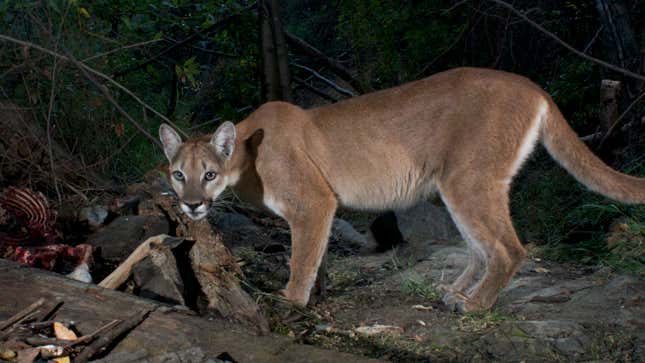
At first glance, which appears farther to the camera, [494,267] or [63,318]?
[494,267]

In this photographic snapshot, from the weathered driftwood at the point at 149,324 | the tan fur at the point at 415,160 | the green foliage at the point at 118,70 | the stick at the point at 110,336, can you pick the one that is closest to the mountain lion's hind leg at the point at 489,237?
the tan fur at the point at 415,160

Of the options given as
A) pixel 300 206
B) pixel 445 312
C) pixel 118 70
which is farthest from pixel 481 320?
pixel 118 70

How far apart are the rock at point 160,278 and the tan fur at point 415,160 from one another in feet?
1.61

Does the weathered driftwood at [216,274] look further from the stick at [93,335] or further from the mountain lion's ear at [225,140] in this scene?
the stick at [93,335]

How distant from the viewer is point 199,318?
10.8ft

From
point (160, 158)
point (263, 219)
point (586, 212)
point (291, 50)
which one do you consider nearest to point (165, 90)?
point (291, 50)

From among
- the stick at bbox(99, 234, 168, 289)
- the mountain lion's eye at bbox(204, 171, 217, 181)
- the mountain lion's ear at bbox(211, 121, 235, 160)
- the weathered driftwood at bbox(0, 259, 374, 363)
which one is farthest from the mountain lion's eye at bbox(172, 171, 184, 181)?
the weathered driftwood at bbox(0, 259, 374, 363)

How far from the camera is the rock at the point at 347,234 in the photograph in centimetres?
677

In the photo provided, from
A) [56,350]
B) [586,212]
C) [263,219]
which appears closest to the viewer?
[56,350]

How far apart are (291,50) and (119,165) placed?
Result: 134 inches

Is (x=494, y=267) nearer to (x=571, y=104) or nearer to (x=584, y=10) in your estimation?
(x=571, y=104)

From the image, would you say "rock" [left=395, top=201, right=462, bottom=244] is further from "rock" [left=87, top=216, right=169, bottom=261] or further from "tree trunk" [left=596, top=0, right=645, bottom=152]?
"rock" [left=87, top=216, right=169, bottom=261]

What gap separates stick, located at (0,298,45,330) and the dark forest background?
75.0 inches

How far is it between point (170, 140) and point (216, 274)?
1126 millimetres
